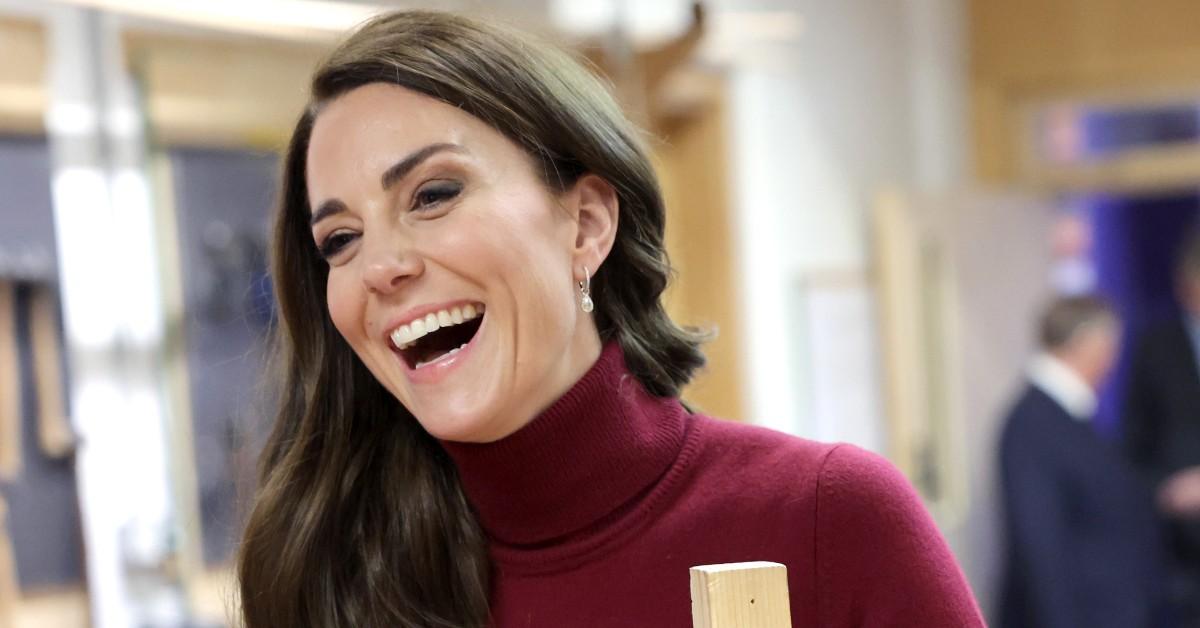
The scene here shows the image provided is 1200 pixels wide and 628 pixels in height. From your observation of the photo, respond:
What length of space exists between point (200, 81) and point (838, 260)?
263 cm

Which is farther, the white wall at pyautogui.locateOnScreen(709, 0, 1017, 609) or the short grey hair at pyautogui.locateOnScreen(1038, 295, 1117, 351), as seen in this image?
the short grey hair at pyautogui.locateOnScreen(1038, 295, 1117, 351)

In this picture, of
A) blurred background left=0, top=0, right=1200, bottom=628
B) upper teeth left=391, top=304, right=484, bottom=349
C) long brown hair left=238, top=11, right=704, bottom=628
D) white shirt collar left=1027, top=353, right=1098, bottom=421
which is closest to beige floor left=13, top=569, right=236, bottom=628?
blurred background left=0, top=0, right=1200, bottom=628

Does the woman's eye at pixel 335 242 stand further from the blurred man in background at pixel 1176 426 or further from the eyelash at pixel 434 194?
the blurred man in background at pixel 1176 426

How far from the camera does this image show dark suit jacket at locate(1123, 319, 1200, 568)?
205 inches

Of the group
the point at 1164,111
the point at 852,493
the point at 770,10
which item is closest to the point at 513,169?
the point at 852,493

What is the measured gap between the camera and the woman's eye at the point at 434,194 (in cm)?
121

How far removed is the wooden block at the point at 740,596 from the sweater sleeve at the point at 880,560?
1.07 ft

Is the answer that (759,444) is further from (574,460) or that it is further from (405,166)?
(405,166)

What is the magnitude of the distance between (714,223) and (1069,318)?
4.16 feet

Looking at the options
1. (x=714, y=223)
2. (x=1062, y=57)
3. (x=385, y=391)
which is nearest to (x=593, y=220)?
(x=385, y=391)

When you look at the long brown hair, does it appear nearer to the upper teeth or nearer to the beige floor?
the upper teeth

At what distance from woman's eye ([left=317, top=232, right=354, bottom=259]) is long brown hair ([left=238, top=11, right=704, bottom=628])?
119 millimetres

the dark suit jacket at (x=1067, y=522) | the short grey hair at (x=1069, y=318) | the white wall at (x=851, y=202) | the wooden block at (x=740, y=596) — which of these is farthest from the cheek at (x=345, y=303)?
the short grey hair at (x=1069, y=318)

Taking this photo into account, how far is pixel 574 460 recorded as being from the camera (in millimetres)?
1318
